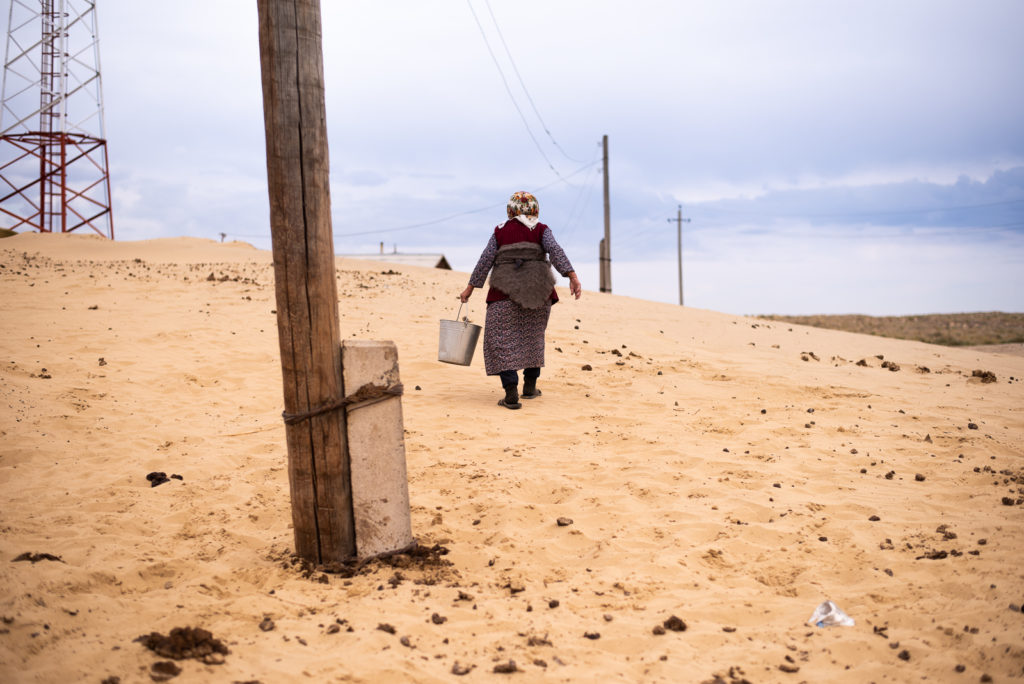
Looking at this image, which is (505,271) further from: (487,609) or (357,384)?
(487,609)

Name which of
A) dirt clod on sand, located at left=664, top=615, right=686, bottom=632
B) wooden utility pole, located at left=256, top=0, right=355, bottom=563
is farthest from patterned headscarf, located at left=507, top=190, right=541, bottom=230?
dirt clod on sand, located at left=664, top=615, right=686, bottom=632

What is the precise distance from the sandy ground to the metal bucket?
0.56m

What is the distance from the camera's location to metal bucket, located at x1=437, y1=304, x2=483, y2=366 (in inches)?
275

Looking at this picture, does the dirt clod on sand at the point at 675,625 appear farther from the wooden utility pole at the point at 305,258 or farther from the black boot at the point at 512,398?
the black boot at the point at 512,398

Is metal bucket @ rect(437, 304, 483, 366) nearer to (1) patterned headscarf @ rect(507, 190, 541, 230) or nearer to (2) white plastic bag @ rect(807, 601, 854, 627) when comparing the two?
(1) patterned headscarf @ rect(507, 190, 541, 230)

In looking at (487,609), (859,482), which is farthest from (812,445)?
(487,609)

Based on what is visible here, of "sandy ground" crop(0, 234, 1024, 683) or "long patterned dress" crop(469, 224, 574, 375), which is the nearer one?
"sandy ground" crop(0, 234, 1024, 683)

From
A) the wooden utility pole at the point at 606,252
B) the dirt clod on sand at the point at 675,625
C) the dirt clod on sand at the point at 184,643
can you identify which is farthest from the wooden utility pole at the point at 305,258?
the wooden utility pole at the point at 606,252

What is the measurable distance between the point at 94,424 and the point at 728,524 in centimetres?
508

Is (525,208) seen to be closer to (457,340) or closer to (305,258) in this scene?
(457,340)

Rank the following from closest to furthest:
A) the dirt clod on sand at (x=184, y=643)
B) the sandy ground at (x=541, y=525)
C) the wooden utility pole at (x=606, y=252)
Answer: the dirt clod on sand at (x=184, y=643), the sandy ground at (x=541, y=525), the wooden utility pole at (x=606, y=252)

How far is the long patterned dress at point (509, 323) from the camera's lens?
723cm

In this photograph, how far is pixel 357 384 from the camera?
3.85m

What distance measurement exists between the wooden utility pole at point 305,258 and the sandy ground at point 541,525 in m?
0.51
